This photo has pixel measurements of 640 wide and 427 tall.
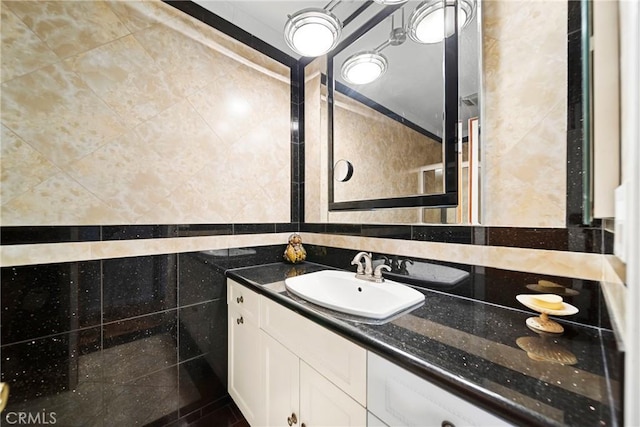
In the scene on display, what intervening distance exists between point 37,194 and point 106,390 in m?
0.93

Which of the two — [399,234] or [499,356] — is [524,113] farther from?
[499,356]

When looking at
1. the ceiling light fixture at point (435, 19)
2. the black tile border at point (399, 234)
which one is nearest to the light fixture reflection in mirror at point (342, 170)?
the black tile border at point (399, 234)

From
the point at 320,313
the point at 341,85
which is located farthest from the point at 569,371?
the point at 341,85

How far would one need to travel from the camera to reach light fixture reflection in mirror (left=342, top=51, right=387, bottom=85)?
139 centimetres

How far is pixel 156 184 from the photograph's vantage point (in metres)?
1.28

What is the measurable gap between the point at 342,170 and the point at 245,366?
4.21 ft

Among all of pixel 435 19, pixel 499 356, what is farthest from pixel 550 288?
pixel 435 19

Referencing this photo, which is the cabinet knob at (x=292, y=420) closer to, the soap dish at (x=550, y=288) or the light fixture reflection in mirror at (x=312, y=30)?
the soap dish at (x=550, y=288)

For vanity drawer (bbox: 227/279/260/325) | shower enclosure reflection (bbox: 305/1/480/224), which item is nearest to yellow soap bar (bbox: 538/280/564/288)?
shower enclosure reflection (bbox: 305/1/480/224)

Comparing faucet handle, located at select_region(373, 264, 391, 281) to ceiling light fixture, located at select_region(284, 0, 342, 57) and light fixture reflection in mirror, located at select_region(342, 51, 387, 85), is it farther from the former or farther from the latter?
ceiling light fixture, located at select_region(284, 0, 342, 57)

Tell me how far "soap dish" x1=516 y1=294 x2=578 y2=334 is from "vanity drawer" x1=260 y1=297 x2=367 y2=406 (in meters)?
0.54

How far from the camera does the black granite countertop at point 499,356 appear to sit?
46 centimetres

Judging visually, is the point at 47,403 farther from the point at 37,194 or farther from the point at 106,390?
the point at 37,194

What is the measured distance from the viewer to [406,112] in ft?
4.09
